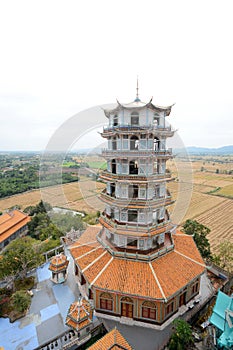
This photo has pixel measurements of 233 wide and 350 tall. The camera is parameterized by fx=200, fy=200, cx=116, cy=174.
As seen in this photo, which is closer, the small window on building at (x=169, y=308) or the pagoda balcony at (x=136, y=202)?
the small window on building at (x=169, y=308)

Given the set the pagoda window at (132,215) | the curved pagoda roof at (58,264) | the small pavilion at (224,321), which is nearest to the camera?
the small pavilion at (224,321)

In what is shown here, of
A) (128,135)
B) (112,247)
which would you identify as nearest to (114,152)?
(128,135)

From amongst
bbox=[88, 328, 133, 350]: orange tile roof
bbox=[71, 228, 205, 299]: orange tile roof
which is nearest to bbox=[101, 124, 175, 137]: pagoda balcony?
bbox=[71, 228, 205, 299]: orange tile roof

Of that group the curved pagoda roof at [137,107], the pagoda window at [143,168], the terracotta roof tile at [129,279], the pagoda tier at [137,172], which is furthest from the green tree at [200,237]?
the curved pagoda roof at [137,107]

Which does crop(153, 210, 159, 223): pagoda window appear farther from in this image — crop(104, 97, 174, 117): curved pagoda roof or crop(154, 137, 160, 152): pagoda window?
crop(104, 97, 174, 117): curved pagoda roof

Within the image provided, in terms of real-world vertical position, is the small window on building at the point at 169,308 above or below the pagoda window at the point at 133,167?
below

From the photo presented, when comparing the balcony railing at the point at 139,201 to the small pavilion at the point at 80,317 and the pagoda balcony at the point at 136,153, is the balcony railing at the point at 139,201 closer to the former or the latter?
the pagoda balcony at the point at 136,153

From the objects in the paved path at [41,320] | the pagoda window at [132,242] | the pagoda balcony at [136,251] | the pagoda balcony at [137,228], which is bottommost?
the paved path at [41,320]
